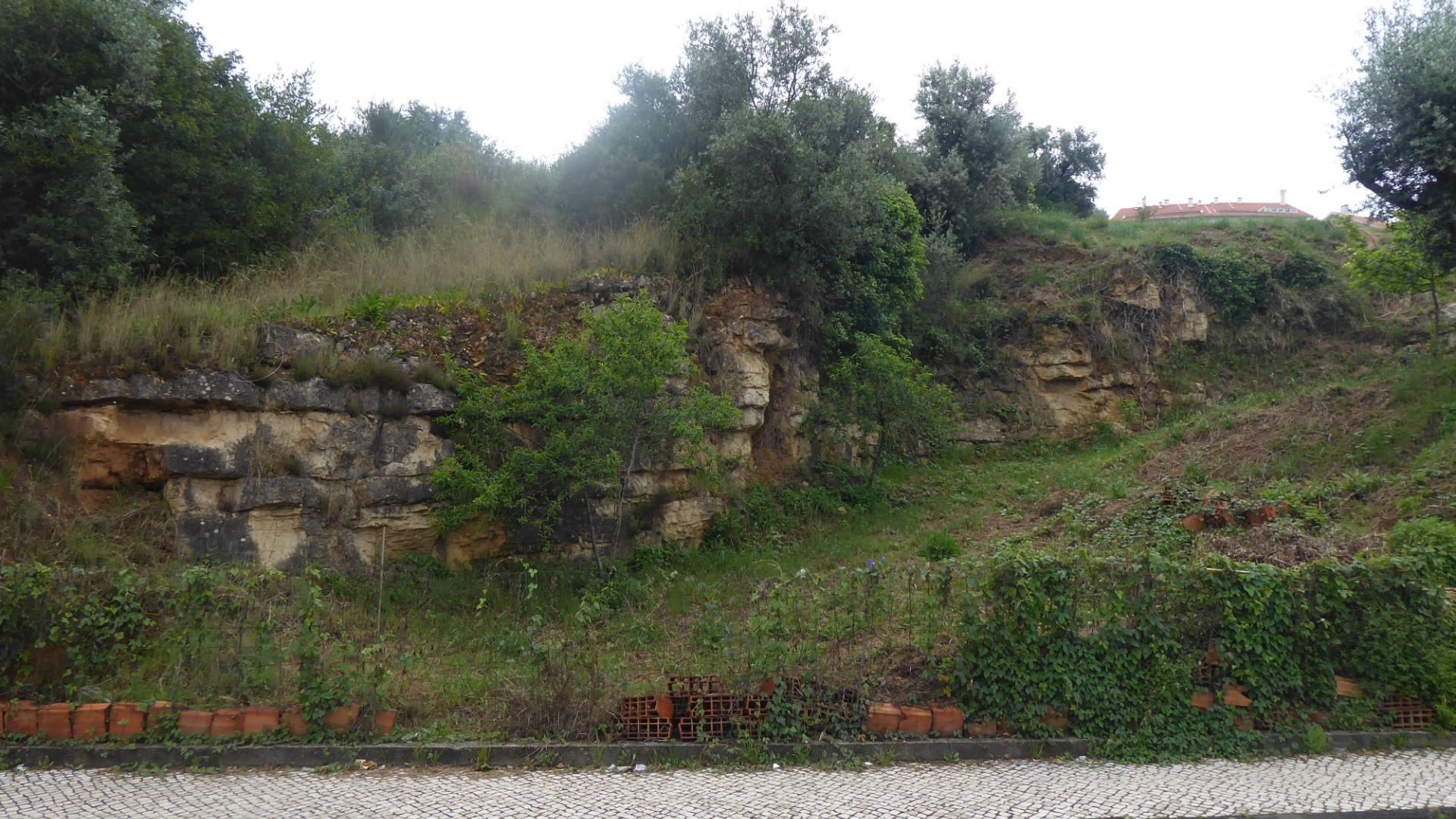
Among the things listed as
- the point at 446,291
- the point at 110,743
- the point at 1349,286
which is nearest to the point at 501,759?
the point at 110,743

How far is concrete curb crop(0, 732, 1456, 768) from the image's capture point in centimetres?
596

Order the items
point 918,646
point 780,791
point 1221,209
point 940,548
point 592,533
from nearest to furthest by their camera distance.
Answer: point 780,791
point 918,646
point 592,533
point 940,548
point 1221,209

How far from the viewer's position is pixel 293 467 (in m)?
9.45

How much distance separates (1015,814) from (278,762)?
4.74m

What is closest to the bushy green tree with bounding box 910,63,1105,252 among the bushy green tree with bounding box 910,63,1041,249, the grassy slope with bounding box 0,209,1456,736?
the bushy green tree with bounding box 910,63,1041,249

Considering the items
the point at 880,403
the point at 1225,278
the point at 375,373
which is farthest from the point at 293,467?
the point at 1225,278

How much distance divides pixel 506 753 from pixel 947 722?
3064 mm

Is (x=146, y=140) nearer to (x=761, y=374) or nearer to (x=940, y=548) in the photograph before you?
(x=761, y=374)

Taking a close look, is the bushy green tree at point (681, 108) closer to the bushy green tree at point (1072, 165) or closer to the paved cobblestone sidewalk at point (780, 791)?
the paved cobblestone sidewalk at point (780, 791)

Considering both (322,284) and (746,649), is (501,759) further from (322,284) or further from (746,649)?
(322,284)

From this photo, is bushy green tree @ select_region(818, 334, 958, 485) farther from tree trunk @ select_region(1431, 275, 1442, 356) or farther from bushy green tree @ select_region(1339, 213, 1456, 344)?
tree trunk @ select_region(1431, 275, 1442, 356)

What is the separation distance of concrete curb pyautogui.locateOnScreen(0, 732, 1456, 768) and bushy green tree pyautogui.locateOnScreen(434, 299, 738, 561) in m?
3.74

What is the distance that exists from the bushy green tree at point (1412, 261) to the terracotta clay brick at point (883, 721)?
43.2 ft

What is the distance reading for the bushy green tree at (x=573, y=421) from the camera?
9.86 metres
